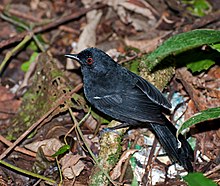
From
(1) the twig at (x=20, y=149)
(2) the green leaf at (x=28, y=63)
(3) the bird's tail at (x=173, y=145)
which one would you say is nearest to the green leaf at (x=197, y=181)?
(3) the bird's tail at (x=173, y=145)

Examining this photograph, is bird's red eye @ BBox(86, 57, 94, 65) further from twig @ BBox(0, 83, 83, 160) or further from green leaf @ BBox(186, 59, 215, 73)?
green leaf @ BBox(186, 59, 215, 73)

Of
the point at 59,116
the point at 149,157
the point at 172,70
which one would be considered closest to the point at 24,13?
the point at 59,116

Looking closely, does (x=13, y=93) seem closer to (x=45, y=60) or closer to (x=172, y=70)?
(x=45, y=60)

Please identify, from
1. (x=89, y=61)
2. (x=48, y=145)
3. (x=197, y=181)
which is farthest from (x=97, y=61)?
(x=197, y=181)

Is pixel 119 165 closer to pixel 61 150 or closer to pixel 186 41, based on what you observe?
pixel 61 150

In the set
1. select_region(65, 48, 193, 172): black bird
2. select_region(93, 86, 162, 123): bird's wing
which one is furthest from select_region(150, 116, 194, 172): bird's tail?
select_region(93, 86, 162, 123): bird's wing

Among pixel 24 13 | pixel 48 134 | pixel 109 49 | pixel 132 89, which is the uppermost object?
pixel 24 13

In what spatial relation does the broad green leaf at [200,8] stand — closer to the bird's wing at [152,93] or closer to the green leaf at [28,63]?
the bird's wing at [152,93]
